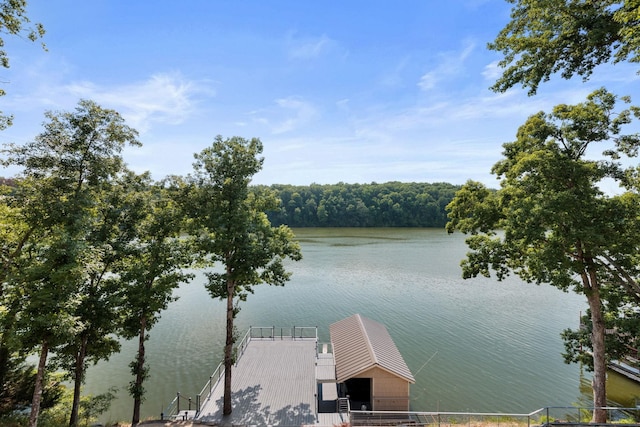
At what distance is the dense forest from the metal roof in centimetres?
8038

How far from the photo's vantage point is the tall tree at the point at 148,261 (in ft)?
40.4

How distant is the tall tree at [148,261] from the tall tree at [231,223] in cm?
88

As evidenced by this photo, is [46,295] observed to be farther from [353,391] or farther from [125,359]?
[125,359]

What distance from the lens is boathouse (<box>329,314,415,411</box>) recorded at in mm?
13988

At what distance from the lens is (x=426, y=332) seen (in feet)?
76.9

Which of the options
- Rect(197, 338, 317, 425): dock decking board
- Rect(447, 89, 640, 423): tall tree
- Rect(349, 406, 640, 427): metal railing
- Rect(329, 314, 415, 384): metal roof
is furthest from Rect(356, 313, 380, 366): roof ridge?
Rect(447, 89, 640, 423): tall tree

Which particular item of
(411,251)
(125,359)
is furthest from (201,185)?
(411,251)

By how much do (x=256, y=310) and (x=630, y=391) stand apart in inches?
948

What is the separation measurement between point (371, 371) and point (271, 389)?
466cm

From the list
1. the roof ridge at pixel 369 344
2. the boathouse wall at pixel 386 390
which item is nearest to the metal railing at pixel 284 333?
the roof ridge at pixel 369 344

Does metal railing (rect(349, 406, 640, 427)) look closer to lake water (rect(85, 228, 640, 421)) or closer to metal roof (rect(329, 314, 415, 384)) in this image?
lake water (rect(85, 228, 640, 421))

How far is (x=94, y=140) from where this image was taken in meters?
10.5

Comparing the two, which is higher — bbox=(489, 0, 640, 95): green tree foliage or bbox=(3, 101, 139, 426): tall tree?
bbox=(489, 0, 640, 95): green tree foliage

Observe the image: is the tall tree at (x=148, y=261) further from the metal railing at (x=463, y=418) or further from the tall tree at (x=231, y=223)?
the metal railing at (x=463, y=418)
